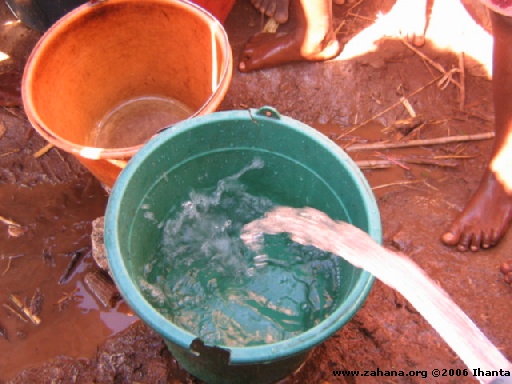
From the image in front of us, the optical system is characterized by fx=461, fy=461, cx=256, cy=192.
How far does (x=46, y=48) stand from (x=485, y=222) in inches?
91.3

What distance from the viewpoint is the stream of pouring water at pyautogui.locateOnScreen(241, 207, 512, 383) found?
1480mm

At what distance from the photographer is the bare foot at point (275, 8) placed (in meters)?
3.22

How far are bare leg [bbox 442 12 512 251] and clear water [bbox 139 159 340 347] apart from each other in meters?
0.89

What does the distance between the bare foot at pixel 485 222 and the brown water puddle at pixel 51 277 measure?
5.59ft

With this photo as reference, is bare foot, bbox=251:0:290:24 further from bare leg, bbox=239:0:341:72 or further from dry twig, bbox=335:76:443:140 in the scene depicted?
dry twig, bbox=335:76:443:140

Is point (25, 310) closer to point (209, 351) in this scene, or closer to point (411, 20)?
point (209, 351)

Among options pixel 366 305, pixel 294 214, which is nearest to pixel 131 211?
pixel 294 214

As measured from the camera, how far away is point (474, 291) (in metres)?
2.19

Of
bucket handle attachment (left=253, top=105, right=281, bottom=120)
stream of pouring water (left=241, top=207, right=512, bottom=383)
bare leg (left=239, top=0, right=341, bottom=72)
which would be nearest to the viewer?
stream of pouring water (left=241, top=207, right=512, bottom=383)

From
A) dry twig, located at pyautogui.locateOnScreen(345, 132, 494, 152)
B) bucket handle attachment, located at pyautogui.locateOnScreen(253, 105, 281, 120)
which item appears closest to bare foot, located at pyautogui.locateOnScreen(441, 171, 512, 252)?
dry twig, located at pyautogui.locateOnScreen(345, 132, 494, 152)

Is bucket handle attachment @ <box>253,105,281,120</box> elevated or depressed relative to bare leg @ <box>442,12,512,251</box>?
elevated

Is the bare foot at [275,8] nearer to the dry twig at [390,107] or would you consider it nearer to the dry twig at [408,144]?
the dry twig at [390,107]

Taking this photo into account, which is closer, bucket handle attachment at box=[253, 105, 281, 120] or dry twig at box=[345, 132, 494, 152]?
bucket handle attachment at box=[253, 105, 281, 120]

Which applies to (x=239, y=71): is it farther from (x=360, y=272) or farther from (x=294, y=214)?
(x=360, y=272)
